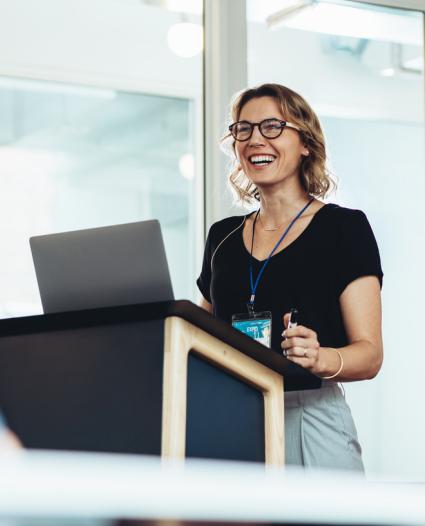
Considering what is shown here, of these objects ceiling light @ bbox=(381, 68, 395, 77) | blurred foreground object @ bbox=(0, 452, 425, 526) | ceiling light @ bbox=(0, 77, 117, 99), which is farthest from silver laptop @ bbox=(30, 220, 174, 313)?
ceiling light @ bbox=(381, 68, 395, 77)

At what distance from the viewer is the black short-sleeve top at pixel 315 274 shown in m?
1.92

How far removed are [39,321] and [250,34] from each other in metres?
2.43

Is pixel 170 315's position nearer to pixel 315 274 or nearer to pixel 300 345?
pixel 300 345

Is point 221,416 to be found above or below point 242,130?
below

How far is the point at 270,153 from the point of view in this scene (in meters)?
Answer: 2.09

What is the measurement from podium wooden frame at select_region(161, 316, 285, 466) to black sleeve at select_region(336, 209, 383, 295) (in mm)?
534

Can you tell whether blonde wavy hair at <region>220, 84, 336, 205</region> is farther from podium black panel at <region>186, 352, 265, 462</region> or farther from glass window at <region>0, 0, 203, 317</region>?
glass window at <region>0, 0, 203, 317</region>

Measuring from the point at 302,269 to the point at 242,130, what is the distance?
15.3 inches

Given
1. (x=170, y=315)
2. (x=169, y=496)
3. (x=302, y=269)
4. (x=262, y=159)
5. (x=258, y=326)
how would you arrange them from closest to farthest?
(x=169, y=496) < (x=170, y=315) < (x=258, y=326) < (x=302, y=269) < (x=262, y=159)

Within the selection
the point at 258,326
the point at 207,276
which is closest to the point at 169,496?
the point at 258,326

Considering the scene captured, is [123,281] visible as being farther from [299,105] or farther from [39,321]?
[299,105]

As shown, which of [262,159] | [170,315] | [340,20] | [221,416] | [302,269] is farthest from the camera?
[340,20]

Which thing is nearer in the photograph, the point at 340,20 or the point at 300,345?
the point at 300,345

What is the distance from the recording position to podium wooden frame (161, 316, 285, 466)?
4.14 feet
